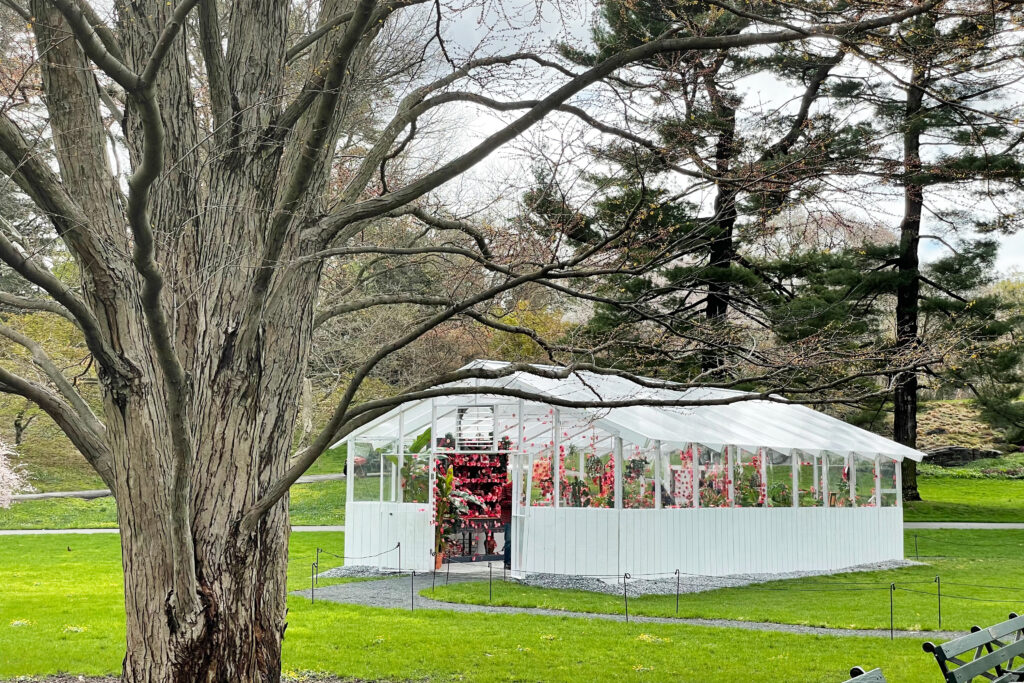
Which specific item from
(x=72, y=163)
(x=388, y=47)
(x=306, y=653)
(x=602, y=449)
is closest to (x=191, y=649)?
(x=72, y=163)

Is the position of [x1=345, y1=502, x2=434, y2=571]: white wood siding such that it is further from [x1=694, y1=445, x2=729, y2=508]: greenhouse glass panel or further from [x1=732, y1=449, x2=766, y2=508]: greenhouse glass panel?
[x1=732, y1=449, x2=766, y2=508]: greenhouse glass panel

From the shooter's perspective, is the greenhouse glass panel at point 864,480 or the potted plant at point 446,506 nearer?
the potted plant at point 446,506

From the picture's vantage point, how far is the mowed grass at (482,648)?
849cm

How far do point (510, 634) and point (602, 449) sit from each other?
23.8ft

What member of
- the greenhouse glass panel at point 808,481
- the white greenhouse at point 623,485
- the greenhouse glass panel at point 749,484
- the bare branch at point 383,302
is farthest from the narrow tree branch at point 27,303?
the greenhouse glass panel at point 808,481

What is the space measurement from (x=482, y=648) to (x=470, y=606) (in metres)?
3.13

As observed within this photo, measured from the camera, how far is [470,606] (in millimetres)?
12703

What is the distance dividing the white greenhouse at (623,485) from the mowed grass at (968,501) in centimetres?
1007

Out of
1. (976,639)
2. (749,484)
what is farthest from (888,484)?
(976,639)

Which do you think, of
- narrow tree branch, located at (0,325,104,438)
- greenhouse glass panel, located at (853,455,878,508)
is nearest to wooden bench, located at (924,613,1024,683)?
narrow tree branch, located at (0,325,104,438)

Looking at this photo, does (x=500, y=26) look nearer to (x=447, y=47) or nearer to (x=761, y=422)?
(x=447, y=47)

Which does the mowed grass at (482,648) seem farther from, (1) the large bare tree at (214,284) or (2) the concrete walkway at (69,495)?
(2) the concrete walkway at (69,495)

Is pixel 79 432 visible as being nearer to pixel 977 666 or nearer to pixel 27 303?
pixel 27 303

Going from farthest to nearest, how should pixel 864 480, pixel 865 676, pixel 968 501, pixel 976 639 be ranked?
pixel 968 501 → pixel 864 480 → pixel 976 639 → pixel 865 676
